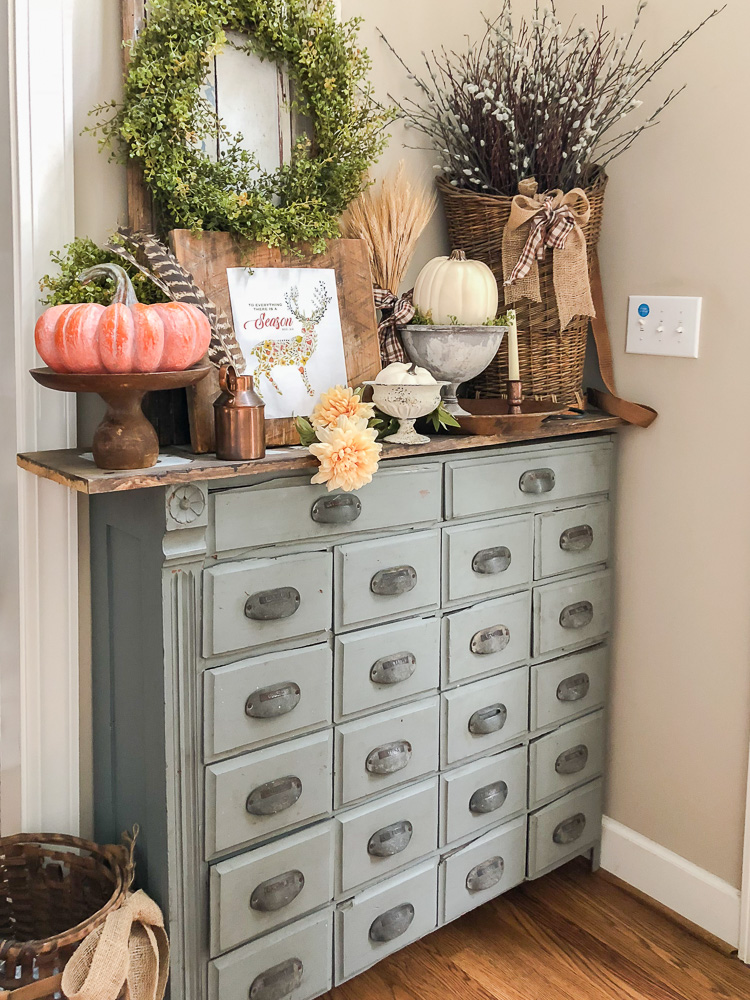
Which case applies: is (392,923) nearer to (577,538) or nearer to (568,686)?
(568,686)

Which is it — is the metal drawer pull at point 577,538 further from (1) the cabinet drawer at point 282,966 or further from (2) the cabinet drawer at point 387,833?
(1) the cabinet drawer at point 282,966

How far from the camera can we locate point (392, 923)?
1.66 m

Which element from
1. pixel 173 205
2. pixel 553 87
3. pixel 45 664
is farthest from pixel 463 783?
pixel 553 87

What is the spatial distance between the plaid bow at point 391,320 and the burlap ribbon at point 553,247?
22 cm

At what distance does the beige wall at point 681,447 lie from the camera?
175 cm

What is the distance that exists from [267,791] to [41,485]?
0.62 metres

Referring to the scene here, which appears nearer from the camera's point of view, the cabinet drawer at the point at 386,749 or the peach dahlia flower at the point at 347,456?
the peach dahlia flower at the point at 347,456

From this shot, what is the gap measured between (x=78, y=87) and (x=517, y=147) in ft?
2.60

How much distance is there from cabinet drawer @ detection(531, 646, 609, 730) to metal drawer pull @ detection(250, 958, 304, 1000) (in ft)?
2.18

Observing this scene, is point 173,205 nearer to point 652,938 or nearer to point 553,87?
point 553,87

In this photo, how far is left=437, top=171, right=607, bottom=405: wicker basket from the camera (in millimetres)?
1810

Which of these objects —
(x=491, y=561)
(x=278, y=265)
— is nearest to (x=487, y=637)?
(x=491, y=561)

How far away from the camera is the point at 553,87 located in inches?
66.9

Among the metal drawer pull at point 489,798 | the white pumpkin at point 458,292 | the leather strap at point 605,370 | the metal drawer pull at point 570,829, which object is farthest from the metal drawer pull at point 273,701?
the leather strap at point 605,370
